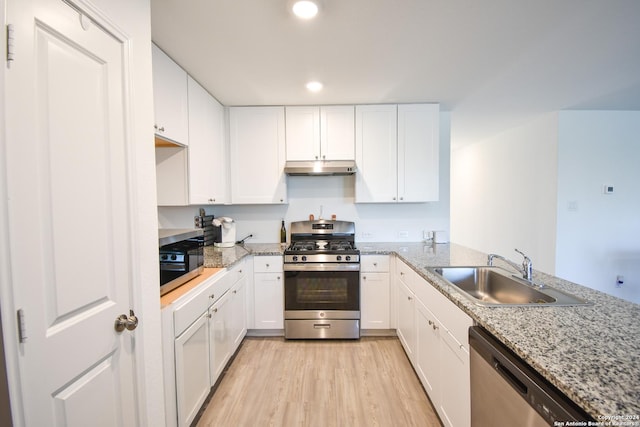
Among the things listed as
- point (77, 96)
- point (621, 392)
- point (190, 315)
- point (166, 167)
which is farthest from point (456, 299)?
point (166, 167)

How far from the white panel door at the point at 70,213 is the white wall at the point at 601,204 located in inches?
175

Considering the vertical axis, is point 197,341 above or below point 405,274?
below

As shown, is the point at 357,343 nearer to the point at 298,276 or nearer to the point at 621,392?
the point at 298,276

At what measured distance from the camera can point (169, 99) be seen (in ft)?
5.84

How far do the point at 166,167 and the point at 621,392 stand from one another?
257 cm

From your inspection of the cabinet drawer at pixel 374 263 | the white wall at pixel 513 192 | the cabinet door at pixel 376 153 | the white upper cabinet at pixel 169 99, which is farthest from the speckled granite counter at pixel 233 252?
the white wall at pixel 513 192

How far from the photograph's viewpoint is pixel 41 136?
74 centimetres

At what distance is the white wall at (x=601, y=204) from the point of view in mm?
3182

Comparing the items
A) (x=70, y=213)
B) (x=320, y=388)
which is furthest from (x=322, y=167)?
(x=70, y=213)

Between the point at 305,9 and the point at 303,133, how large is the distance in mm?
1422

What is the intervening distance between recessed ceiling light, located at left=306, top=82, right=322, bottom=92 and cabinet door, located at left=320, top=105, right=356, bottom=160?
1.24 feet

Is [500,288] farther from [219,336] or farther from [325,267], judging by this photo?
[219,336]

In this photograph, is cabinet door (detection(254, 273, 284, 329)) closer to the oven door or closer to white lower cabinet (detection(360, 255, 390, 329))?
the oven door

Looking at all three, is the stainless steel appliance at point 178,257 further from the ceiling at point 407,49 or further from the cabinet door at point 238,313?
the ceiling at point 407,49
